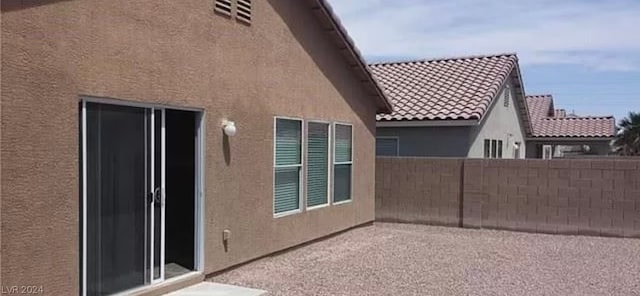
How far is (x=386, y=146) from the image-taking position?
18.2 meters

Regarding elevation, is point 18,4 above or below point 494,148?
above

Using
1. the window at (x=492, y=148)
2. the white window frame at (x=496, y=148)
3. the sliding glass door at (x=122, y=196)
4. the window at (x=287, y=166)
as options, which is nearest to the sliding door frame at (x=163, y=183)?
the sliding glass door at (x=122, y=196)

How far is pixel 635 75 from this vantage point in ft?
126

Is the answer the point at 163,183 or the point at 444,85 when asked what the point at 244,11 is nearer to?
the point at 163,183

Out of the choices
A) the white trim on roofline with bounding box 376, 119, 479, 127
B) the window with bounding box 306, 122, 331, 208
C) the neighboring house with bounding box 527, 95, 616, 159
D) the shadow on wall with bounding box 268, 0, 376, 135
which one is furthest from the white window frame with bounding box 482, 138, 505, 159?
the window with bounding box 306, 122, 331, 208

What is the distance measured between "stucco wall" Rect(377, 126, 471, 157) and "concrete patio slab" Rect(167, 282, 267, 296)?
34.4 feet

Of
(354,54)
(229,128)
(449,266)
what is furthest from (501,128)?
(229,128)

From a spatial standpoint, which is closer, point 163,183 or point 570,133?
point 163,183

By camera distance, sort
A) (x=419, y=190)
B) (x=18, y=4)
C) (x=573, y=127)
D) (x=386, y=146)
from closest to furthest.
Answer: (x=18, y=4) < (x=419, y=190) < (x=386, y=146) < (x=573, y=127)

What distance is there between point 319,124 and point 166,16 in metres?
4.69

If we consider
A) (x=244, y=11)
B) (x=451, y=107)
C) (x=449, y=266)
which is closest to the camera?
(x=244, y=11)

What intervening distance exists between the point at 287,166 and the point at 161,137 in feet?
11.3

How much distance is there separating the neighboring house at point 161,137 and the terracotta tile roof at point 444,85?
546 cm

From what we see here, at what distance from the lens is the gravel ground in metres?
8.32
